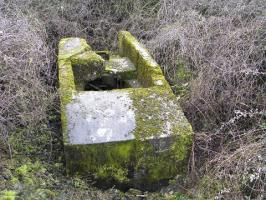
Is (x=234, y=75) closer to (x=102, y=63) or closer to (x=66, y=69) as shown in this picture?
(x=102, y=63)

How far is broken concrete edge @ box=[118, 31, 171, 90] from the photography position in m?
3.77

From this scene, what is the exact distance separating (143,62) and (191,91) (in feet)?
2.19

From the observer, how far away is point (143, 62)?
4.12m

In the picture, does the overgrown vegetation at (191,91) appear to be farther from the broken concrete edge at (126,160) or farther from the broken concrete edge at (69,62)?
the broken concrete edge at (69,62)

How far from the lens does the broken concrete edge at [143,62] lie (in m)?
3.77

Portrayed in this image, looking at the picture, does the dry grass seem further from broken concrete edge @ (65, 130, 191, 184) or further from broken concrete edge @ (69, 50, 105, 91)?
broken concrete edge @ (65, 130, 191, 184)

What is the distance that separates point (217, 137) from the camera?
11.7ft

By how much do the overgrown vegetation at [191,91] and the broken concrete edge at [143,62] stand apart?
0.36 meters

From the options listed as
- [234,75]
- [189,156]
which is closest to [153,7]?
[234,75]

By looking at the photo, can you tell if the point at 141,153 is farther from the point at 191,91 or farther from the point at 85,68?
the point at 85,68

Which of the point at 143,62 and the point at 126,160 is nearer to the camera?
the point at 126,160

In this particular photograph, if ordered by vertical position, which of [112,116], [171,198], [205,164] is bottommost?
[171,198]

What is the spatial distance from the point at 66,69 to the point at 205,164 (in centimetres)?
183

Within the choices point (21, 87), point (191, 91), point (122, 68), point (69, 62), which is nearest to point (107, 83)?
point (122, 68)
